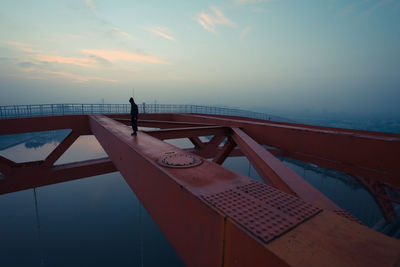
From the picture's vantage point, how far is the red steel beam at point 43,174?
1017cm

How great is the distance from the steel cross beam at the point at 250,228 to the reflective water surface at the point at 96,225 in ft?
105

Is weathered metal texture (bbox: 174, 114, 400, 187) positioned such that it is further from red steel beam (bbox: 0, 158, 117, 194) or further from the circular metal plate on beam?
red steel beam (bbox: 0, 158, 117, 194)

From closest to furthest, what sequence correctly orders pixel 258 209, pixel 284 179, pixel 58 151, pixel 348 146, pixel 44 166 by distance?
1. pixel 258 209
2. pixel 284 179
3. pixel 348 146
4. pixel 44 166
5. pixel 58 151

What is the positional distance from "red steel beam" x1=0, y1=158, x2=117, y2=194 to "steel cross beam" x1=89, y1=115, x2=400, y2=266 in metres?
10.4

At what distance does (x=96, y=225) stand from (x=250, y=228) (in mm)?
86398

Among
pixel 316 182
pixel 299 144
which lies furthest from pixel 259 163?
pixel 316 182

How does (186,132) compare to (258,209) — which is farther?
(186,132)

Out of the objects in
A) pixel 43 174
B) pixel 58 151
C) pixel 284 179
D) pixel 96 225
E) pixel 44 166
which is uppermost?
pixel 284 179

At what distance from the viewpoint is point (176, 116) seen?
1492cm

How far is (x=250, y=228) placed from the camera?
154cm

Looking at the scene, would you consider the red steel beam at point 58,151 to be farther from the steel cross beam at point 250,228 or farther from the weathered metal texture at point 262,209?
the weathered metal texture at point 262,209

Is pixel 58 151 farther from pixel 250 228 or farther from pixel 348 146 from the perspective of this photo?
pixel 348 146

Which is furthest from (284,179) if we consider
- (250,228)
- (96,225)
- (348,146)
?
(96,225)

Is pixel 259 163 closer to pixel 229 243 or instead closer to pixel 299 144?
pixel 299 144
